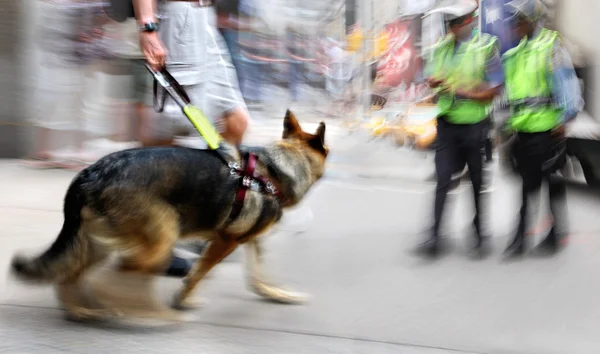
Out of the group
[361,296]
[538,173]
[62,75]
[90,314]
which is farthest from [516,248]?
[62,75]

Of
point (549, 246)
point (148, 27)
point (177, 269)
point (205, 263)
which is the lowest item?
point (549, 246)

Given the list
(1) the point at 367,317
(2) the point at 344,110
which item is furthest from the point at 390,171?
(1) the point at 367,317

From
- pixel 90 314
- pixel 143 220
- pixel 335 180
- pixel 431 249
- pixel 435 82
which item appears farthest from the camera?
pixel 335 180

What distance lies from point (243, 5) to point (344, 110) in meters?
2.04

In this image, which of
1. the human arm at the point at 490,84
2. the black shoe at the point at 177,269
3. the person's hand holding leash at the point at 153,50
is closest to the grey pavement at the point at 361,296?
the black shoe at the point at 177,269

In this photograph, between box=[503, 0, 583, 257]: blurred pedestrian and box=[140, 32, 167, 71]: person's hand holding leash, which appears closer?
box=[140, 32, 167, 71]: person's hand holding leash

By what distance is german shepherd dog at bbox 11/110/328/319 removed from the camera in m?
3.42

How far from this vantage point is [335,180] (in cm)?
781

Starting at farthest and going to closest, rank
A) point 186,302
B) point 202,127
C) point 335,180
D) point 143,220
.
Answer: point 335,180
point 186,302
point 202,127
point 143,220

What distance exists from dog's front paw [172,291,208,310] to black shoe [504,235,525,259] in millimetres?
2356

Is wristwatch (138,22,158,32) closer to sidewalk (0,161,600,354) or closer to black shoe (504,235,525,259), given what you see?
sidewalk (0,161,600,354)

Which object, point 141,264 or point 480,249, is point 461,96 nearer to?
point 480,249

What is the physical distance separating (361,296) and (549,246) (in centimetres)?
177

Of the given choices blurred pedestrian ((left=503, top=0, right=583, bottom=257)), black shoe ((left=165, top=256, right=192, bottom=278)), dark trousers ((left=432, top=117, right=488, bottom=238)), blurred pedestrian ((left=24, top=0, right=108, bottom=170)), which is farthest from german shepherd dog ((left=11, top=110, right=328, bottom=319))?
blurred pedestrian ((left=24, top=0, right=108, bottom=170))
